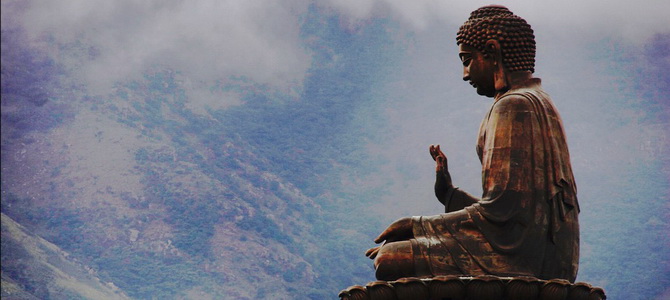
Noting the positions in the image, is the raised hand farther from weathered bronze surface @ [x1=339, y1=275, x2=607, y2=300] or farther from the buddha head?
weathered bronze surface @ [x1=339, y1=275, x2=607, y2=300]

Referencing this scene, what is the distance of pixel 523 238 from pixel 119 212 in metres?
14.6

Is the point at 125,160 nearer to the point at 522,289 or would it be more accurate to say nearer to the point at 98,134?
the point at 98,134

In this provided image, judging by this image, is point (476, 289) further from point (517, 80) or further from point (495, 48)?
point (495, 48)

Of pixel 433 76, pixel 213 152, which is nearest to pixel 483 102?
pixel 433 76

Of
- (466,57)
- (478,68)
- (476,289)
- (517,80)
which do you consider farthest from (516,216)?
(466,57)

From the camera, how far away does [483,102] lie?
2269cm

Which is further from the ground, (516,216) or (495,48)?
(495,48)

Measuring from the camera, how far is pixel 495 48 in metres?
8.66

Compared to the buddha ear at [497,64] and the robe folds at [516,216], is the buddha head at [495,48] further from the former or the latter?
the robe folds at [516,216]

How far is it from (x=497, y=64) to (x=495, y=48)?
120mm

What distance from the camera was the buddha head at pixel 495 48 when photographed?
341 inches

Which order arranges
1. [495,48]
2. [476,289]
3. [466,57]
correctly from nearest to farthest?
[476,289] < [495,48] < [466,57]

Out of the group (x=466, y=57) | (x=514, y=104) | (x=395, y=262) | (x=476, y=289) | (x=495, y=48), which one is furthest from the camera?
(x=466, y=57)

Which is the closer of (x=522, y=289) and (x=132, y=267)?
(x=522, y=289)
